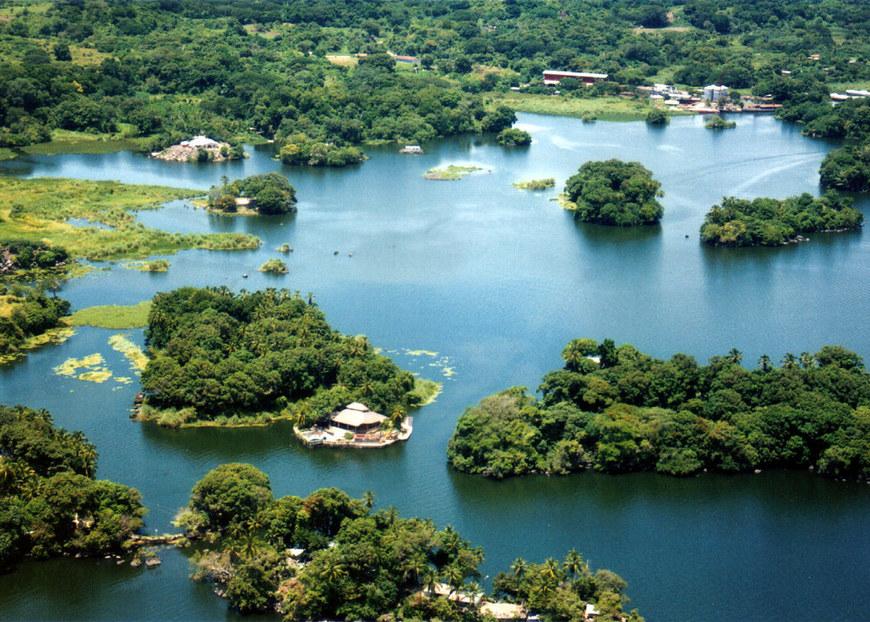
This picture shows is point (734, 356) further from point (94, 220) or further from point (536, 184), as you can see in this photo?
point (94, 220)

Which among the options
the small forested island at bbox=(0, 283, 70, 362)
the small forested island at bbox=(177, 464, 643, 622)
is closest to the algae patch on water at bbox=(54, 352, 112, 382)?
the small forested island at bbox=(0, 283, 70, 362)

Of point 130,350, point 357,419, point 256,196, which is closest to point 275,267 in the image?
point 130,350

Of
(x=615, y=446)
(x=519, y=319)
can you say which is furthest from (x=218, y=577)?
(x=519, y=319)

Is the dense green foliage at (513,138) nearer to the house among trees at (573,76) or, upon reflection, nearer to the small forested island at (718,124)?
the small forested island at (718,124)

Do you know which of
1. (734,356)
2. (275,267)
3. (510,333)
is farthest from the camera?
(275,267)

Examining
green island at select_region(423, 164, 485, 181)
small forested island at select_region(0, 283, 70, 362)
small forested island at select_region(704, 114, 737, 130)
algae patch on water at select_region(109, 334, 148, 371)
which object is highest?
small forested island at select_region(704, 114, 737, 130)

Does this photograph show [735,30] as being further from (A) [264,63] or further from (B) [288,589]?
(B) [288,589]

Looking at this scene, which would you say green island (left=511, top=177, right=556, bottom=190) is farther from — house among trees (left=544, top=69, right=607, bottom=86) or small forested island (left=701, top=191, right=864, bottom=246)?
house among trees (left=544, top=69, right=607, bottom=86)
